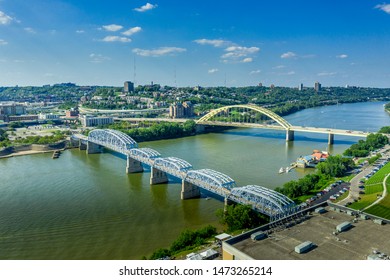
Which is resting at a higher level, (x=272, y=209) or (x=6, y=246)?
(x=272, y=209)

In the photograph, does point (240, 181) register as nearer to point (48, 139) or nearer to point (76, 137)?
point (76, 137)

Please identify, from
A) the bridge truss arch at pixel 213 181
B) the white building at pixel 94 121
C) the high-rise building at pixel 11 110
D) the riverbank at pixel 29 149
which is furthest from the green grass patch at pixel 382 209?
the high-rise building at pixel 11 110

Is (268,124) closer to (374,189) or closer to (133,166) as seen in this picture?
(133,166)

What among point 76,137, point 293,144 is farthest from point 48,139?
point 293,144

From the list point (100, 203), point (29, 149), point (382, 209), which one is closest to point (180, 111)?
point (29, 149)

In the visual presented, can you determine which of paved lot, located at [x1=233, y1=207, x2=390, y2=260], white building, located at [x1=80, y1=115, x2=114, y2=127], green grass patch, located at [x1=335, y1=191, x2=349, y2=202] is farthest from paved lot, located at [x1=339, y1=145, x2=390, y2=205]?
white building, located at [x1=80, y1=115, x2=114, y2=127]

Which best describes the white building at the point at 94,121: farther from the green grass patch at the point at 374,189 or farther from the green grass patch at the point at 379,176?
the green grass patch at the point at 374,189
